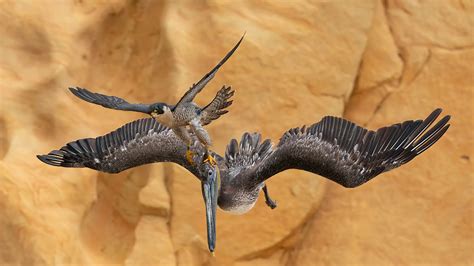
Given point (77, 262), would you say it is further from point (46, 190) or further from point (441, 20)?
point (441, 20)

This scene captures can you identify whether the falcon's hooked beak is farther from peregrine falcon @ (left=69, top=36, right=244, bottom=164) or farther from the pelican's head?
the pelican's head

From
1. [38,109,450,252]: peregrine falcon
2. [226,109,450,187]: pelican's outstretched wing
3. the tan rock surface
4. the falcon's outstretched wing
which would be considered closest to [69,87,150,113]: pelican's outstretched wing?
the falcon's outstretched wing

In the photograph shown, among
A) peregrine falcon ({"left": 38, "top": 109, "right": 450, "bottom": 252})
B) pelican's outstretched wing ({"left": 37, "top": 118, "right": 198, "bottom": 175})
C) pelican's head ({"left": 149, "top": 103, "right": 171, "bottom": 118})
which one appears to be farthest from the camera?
pelican's outstretched wing ({"left": 37, "top": 118, "right": 198, "bottom": 175})

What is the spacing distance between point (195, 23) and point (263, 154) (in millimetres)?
1805

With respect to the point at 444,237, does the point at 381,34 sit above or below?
above

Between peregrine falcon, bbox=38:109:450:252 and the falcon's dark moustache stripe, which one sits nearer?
peregrine falcon, bbox=38:109:450:252

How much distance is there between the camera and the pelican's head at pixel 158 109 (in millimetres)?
5984

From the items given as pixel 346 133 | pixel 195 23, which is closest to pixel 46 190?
pixel 195 23

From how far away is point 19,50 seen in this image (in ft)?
29.5

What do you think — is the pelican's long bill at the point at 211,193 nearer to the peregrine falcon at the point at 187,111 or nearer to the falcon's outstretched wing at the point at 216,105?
the peregrine falcon at the point at 187,111

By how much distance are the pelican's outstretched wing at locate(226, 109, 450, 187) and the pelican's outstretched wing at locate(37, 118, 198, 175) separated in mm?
727

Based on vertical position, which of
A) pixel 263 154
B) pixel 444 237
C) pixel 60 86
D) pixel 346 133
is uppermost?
pixel 346 133

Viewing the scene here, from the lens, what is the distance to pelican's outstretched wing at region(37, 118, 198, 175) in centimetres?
736

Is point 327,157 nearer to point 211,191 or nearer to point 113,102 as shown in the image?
point 211,191
